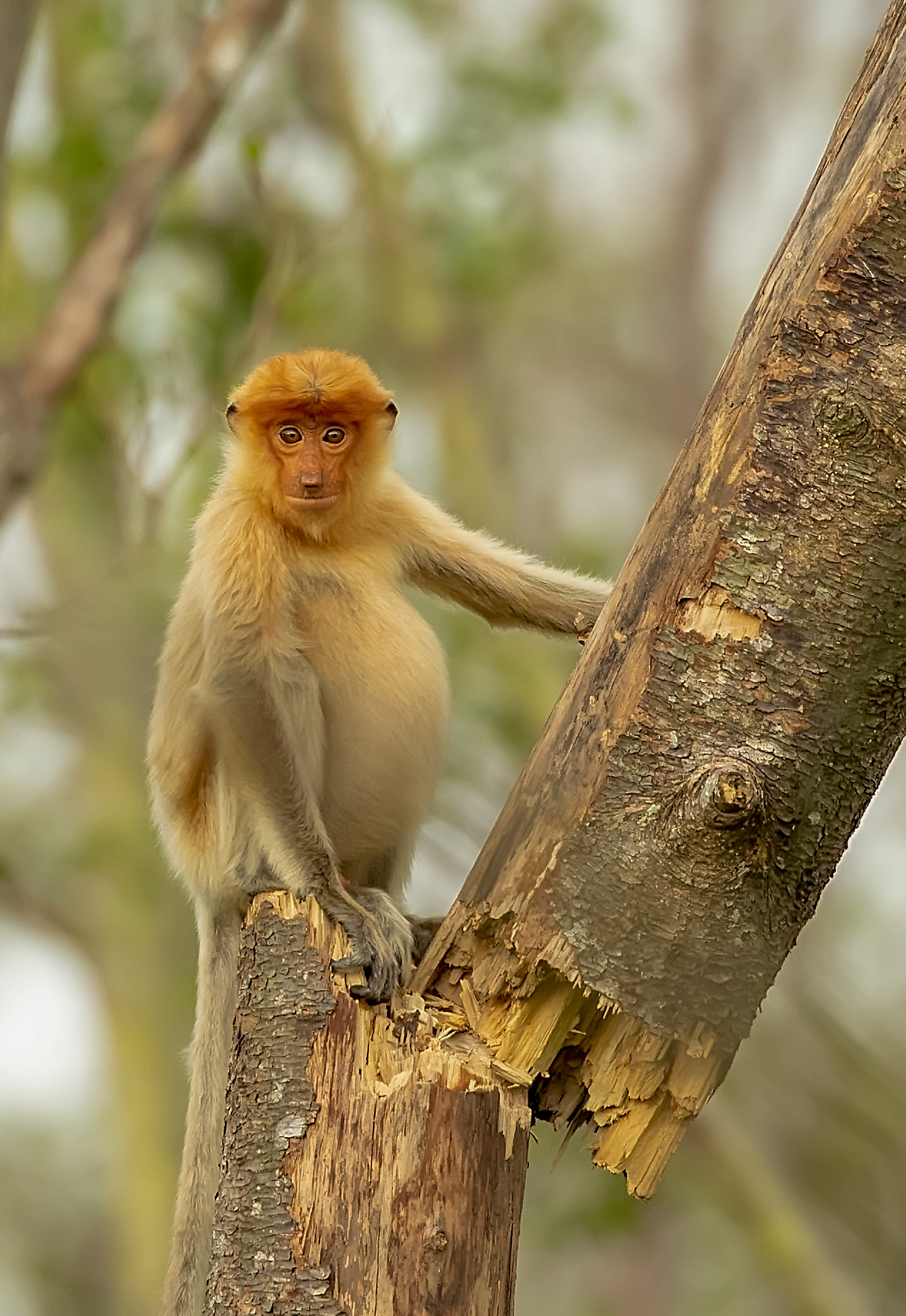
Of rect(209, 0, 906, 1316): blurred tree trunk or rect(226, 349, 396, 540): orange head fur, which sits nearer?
rect(209, 0, 906, 1316): blurred tree trunk

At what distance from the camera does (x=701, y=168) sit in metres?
11.5

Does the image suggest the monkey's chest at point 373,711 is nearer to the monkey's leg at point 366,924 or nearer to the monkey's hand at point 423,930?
the monkey's leg at point 366,924

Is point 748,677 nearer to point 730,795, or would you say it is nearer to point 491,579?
point 730,795

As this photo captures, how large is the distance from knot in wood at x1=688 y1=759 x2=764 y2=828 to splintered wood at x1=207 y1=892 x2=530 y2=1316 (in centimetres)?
66

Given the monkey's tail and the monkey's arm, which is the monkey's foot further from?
the monkey's arm

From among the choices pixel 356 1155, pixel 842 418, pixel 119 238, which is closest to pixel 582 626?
pixel 842 418

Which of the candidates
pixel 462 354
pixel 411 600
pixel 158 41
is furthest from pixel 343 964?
pixel 462 354

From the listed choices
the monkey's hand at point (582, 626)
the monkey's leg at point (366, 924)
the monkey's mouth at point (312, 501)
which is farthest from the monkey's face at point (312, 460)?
the monkey's leg at point (366, 924)

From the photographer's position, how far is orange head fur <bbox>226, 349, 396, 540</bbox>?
3.47 meters

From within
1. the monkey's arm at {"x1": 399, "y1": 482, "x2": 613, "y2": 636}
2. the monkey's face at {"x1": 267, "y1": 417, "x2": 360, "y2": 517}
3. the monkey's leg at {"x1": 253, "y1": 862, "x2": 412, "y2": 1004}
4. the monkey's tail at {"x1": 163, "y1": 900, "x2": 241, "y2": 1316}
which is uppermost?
the monkey's face at {"x1": 267, "y1": 417, "x2": 360, "y2": 517}

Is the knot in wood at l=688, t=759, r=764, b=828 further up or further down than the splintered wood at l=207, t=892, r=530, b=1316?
further up

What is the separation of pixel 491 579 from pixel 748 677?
157 centimetres

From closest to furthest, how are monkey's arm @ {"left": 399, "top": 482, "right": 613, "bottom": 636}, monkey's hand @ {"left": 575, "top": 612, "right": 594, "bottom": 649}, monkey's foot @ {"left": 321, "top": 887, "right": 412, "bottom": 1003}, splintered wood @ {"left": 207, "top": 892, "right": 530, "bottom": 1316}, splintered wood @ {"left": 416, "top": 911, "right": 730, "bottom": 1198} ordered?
1. splintered wood @ {"left": 207, "top": 892, "right": 530, "bottom": 1316}
2. splintered wood @ {"left": 416, "top": 911, "right": 730, "bottom": 1198}
3. monkey's foot @ {"left": 321, "top": 887, "right": 412, "bottom": 1003}
4. monkey's hand @ {"left": 575, "top": 612, "right": 594, "bottom": 649}
5. monkey's arm @ {"left": 399, "top": 482, "right": 613, "bottom": 636}

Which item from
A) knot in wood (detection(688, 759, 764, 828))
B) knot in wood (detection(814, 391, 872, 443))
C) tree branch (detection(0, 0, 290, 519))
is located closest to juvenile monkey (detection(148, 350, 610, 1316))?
tree branch (detection(0, 0, 290, 519))
